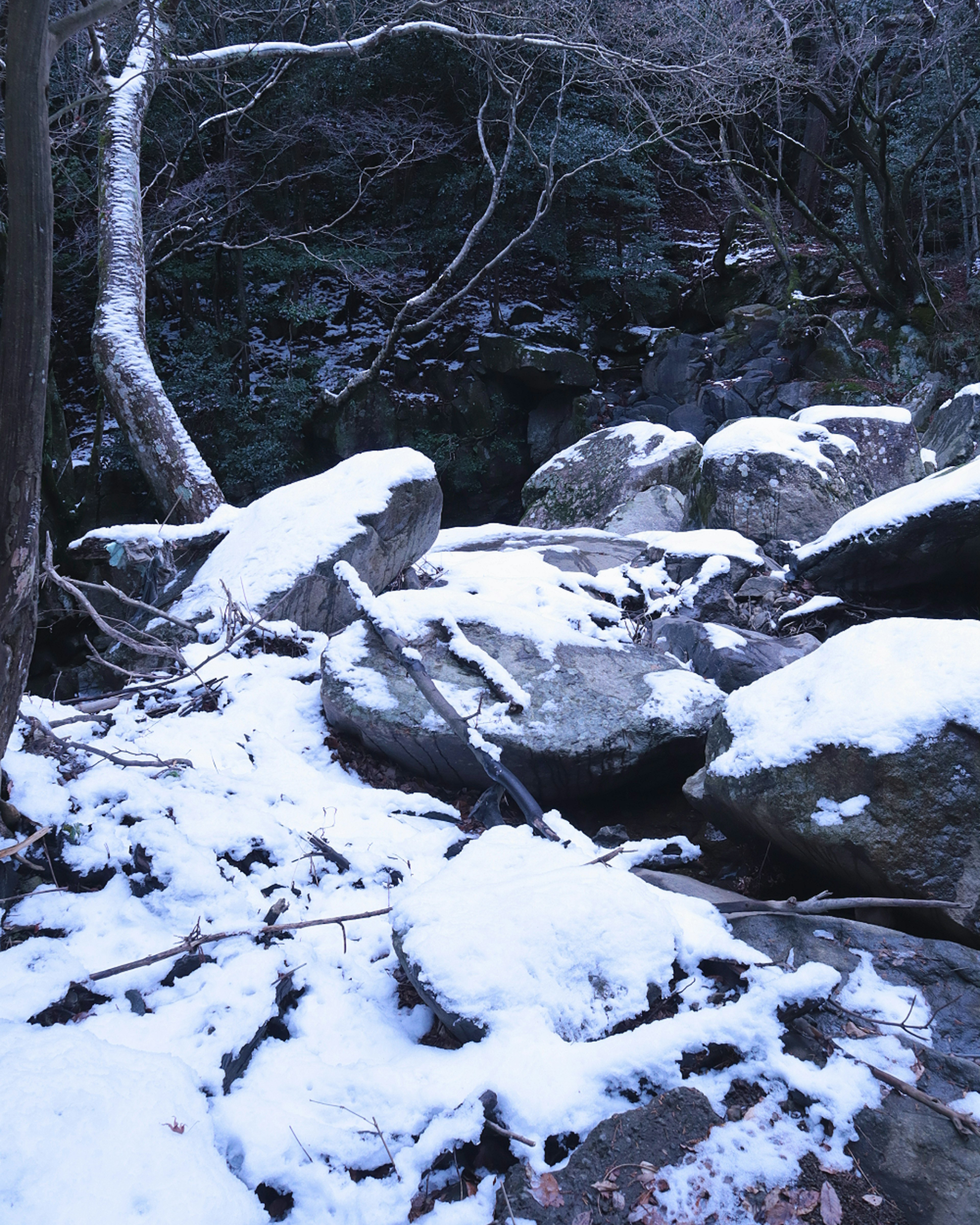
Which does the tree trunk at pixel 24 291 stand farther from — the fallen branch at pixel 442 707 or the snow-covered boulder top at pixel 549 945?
the fallen branch at pixel 442 707

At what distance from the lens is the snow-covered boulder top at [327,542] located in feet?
13.4

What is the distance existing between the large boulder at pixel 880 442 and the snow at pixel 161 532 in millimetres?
4630

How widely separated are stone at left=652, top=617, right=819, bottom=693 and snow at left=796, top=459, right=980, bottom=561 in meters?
0.53

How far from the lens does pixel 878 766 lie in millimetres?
2117

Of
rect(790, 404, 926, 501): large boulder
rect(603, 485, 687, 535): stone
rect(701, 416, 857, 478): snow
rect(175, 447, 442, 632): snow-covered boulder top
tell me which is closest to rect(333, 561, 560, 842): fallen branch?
rect(175, 447, 442, 632): snow-covered boulder top

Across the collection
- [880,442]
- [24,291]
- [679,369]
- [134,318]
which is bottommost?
[880,442]

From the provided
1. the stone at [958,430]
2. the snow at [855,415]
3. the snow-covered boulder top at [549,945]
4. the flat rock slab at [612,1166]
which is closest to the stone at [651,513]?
the snow at [855,415]

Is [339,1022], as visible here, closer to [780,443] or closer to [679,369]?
[780,443]

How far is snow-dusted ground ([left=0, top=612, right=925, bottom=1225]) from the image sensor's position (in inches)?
55.1

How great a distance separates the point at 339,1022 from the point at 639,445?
6.42 meters

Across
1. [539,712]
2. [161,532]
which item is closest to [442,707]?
[539,712]

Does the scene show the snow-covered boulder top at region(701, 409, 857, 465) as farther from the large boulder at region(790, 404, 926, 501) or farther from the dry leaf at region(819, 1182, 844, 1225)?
the dry leaf at region(819, 1182, 844, 1225)

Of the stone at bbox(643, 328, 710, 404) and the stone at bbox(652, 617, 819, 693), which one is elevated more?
the stone at bbox(643, 328, 710, 404)

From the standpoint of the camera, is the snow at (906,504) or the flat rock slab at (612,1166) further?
the snow at (906,504)
